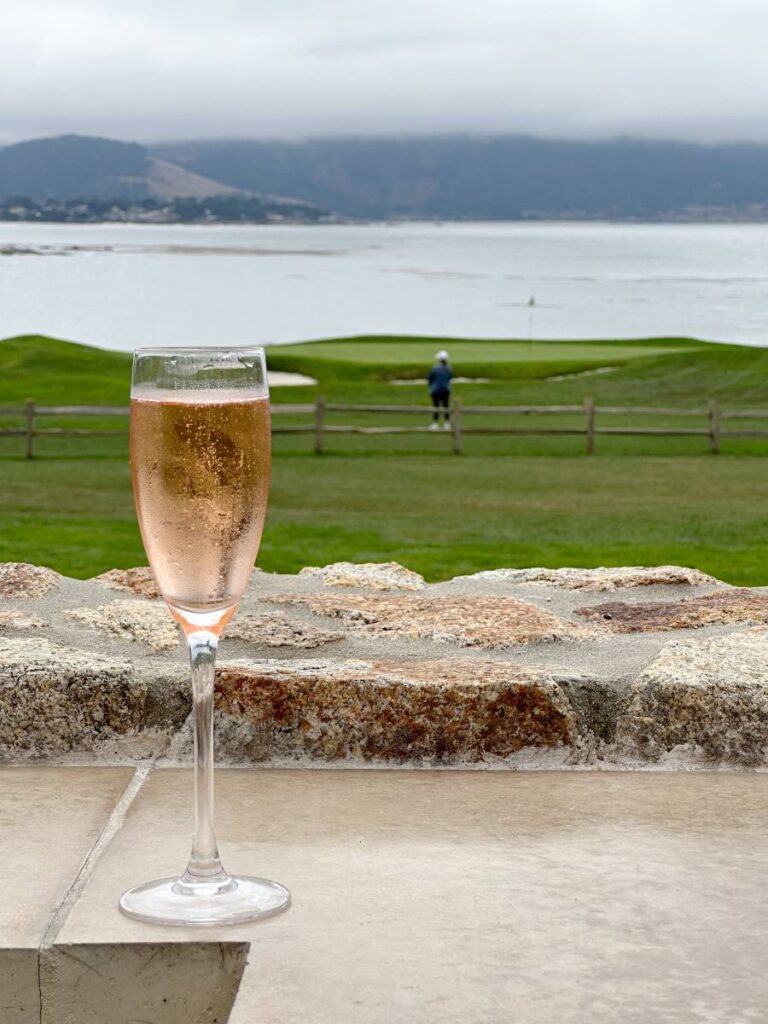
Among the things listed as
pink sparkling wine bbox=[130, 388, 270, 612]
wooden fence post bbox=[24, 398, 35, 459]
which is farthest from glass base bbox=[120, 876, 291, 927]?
wooden fence post bbox=[24, 398, 35, 459]

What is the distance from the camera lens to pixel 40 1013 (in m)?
1.69

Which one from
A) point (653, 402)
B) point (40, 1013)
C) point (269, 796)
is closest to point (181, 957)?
point (40, 1013)

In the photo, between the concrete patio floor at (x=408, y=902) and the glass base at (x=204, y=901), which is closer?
the concrete patio floor at (x=408, y=902)

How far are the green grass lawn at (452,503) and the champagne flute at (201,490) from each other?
10.1m

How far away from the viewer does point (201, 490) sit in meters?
1.73

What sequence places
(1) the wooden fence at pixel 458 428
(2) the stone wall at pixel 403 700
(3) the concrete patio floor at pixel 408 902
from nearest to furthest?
(3) the concrete patio floor at pixel 408 902, (2) the stone wall at pixel 403 700, (1) the wooden fence at pixel 458 428

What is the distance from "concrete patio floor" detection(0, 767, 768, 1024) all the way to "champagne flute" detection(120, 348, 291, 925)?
0.08 meters

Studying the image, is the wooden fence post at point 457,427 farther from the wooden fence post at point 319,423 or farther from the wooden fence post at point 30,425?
the wooden fence post at point 30,425

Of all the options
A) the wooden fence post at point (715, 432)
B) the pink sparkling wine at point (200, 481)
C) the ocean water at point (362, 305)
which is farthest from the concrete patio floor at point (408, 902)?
the ocean water at point (362, 305)

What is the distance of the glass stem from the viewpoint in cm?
184

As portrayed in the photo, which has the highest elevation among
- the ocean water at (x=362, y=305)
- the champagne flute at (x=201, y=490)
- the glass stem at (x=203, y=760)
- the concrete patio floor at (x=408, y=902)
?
the champagne flute at (x=201, y=490)

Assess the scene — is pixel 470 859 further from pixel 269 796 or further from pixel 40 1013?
pixel 40 1013

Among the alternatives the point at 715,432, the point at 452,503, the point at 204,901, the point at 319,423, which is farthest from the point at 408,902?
the point at 715,432

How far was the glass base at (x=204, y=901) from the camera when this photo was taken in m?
1.76
